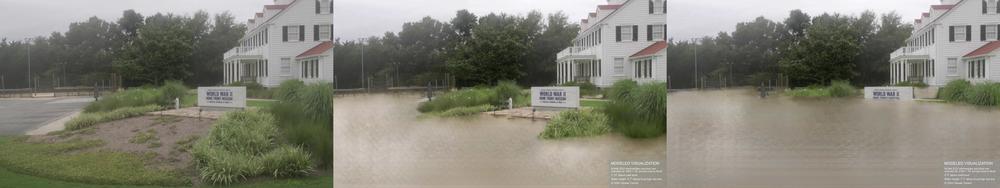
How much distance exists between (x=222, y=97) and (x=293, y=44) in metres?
0.73

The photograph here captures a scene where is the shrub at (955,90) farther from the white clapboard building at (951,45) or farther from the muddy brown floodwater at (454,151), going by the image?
the muddy brown floodwater at (454,151)

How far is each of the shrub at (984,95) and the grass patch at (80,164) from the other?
18.0ft

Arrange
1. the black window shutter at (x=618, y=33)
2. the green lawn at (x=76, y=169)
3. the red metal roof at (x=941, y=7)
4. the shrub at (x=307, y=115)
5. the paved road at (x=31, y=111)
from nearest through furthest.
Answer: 1. the black window shutter at (x=618, y=33)
2. the shrub at (x=307, y=115)
3. the green lawn at (x=76, y=169)
4. the red metal roof at (x=941, y=7)
5. the paved road at (x=31, y=111)

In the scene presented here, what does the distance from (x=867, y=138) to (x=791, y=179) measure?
61 centimetres

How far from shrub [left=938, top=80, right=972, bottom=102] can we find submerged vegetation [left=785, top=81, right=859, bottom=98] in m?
0.64

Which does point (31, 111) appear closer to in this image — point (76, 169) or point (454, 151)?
point (76, 169)

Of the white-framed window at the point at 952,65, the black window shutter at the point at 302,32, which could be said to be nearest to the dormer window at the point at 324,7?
the black window shutter at the point at 302,32

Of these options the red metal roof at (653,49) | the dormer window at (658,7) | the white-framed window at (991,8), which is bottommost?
the red metal roof at (653,49)

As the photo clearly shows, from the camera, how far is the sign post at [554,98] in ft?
16.0

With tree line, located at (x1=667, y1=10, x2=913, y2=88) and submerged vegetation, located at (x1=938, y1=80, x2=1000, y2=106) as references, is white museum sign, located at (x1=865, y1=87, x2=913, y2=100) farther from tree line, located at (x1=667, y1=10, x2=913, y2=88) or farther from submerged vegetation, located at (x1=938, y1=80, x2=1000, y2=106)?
submerged vegetation, located at (x1=938, y1=80, x2=1000, y2=106)

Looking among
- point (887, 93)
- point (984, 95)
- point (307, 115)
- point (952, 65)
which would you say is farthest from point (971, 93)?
point (307, 115)

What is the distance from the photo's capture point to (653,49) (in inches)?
189

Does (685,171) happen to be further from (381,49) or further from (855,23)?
(381,49)

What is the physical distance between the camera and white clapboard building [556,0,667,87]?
482 centimetres
